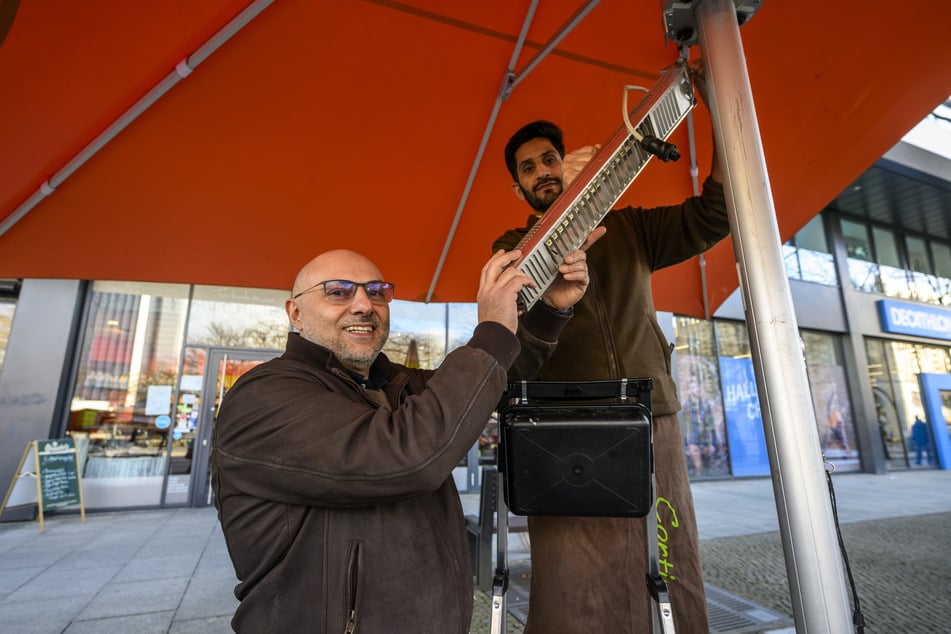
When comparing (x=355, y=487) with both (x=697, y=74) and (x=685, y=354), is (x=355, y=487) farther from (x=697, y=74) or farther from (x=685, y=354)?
(x=685, y=354)

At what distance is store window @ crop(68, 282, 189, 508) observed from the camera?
23.7 ft

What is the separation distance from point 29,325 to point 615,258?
8592 mm

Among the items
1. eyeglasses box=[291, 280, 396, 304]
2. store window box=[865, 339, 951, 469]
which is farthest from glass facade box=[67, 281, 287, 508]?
store window box=[865, 339, 951, 469]

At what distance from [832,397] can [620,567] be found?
46.0 ft

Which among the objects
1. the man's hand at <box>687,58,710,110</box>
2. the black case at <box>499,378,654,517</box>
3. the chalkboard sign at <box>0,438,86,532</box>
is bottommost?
the chalkboard sign at <box>0,438,86,532</box>

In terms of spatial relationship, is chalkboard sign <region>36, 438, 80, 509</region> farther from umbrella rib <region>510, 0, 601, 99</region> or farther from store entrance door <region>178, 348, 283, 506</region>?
umbrella rib <region>510, 0, 601, 99</region>

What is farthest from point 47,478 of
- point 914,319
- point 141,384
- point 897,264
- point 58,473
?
point 897,264

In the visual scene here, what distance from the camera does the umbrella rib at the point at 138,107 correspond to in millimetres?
1736

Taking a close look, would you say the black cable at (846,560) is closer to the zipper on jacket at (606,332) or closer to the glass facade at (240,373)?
the zipper on jacket at (606,332)

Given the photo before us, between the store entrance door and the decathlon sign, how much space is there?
15.4 metres

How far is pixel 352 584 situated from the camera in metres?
1.17

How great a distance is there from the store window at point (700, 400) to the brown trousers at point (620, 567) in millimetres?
9499

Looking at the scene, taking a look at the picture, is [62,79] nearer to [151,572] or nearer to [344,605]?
[344,605]

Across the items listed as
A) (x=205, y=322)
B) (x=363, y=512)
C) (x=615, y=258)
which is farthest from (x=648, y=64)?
(x=205, y=322)
